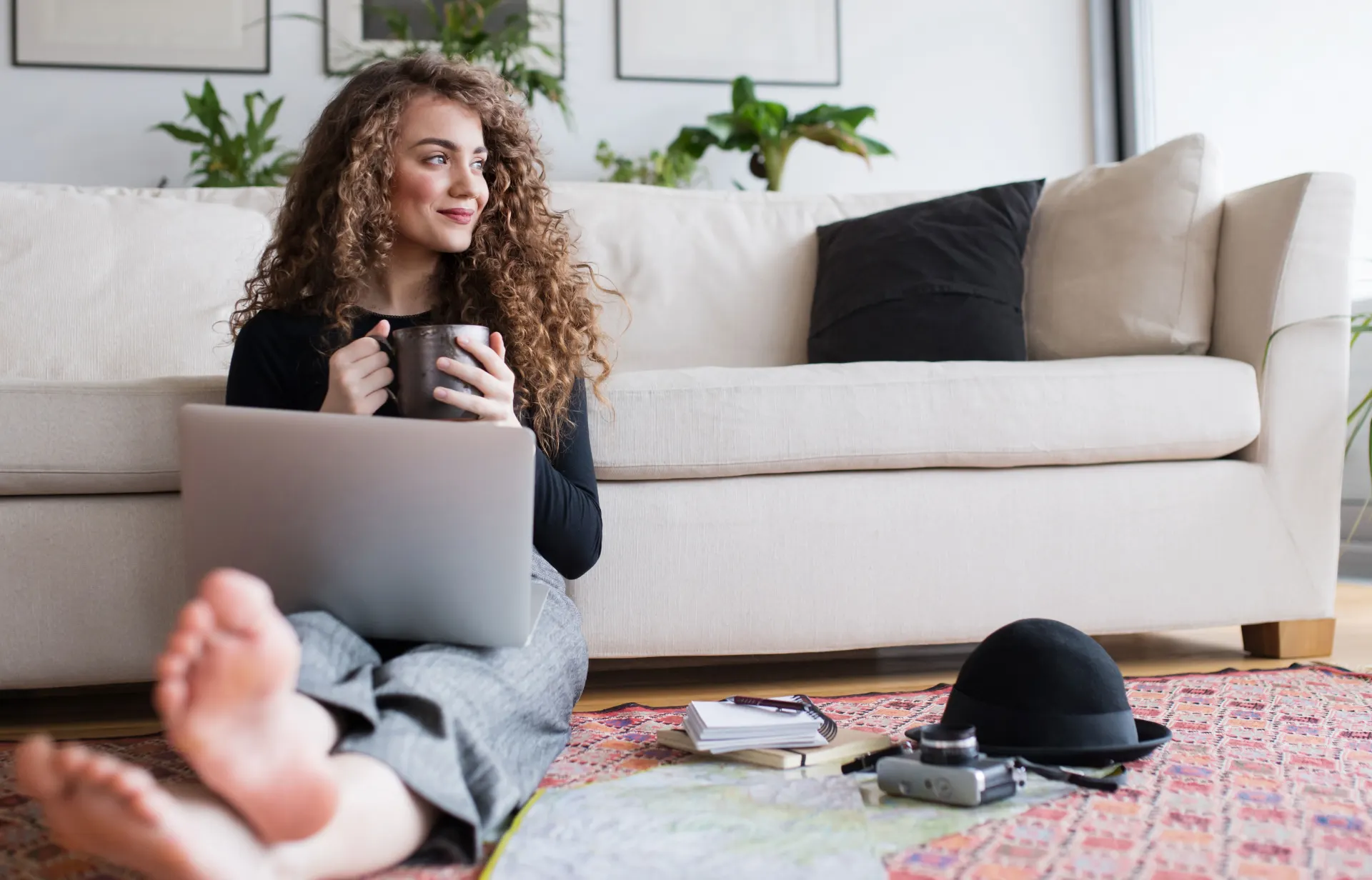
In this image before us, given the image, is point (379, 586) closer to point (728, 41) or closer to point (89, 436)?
point (89, 436)

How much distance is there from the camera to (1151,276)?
212 cm

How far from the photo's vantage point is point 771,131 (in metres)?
3.26

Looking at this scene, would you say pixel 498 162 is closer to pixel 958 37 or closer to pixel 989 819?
pixel 989 819

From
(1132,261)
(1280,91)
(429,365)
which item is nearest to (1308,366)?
(1132,261)

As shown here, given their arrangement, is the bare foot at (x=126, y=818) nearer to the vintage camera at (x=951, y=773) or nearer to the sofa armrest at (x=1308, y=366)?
the vintage camera at (x=951, y=773)

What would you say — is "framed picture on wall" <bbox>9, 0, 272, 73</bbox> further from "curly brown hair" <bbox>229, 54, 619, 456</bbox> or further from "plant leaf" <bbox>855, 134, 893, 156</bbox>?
"curly brown hair" <bbox>229, 54, 619, 456</bbox>

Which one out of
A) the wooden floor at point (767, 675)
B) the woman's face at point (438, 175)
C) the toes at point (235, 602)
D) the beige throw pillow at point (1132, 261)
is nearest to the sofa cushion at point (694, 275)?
the beige throw pillow at point (1132, 261)

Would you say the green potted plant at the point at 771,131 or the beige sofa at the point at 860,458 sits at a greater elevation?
the green potted plant at the point at 771,131

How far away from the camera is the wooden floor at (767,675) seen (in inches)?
66.8

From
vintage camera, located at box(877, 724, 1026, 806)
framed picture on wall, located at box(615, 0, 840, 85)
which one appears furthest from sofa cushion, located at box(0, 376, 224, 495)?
framed picture on wall, located at box(615, 0, 840, 85)

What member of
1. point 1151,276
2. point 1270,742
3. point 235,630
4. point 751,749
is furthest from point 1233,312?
point 235,630

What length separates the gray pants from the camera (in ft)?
2.97

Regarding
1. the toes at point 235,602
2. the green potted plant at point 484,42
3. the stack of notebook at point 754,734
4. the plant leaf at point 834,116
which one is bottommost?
the stack of notebook at point 754,734

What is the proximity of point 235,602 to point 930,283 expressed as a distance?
1673mm
